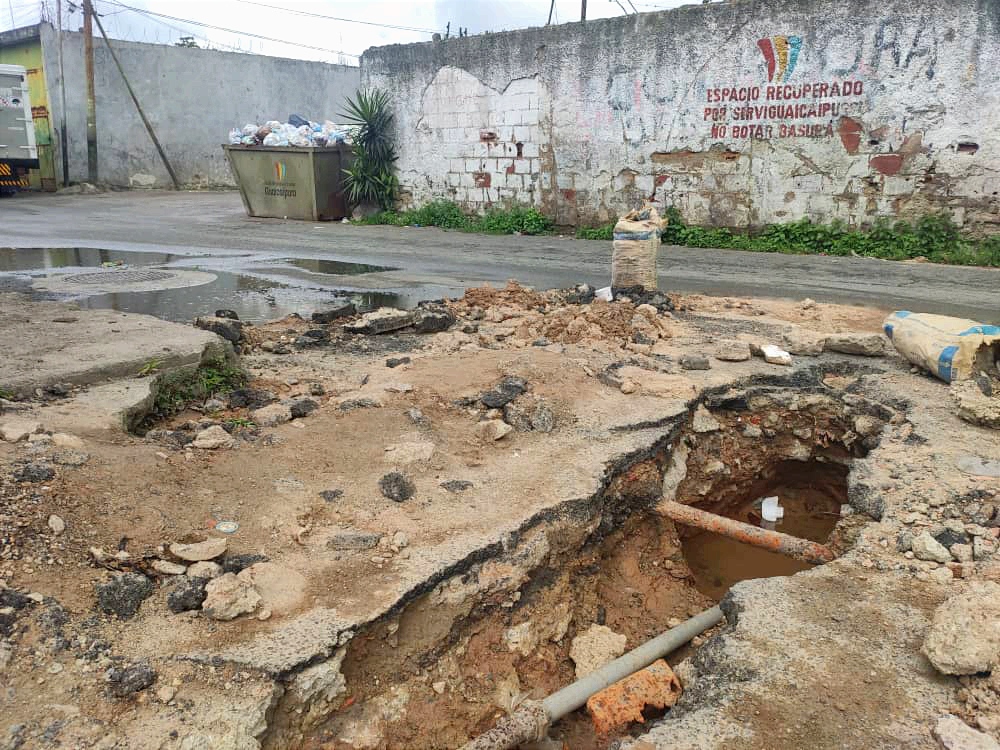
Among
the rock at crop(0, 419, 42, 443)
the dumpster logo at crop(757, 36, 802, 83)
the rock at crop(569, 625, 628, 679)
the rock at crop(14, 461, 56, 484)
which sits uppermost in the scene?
the dumpster logo at crop(757, 36, 802, 83)

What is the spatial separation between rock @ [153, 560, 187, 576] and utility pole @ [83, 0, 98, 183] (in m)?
21.6

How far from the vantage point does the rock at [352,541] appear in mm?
2660

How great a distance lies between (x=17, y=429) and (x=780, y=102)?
→ 33.0 feet

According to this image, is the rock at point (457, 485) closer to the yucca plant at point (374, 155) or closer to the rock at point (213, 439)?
the rock at point (213, 439)

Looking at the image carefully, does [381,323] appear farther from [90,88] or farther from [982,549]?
[90,88]

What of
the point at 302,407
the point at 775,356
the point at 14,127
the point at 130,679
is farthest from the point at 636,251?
the point at 14,127

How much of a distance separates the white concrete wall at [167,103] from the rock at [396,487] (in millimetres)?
22042

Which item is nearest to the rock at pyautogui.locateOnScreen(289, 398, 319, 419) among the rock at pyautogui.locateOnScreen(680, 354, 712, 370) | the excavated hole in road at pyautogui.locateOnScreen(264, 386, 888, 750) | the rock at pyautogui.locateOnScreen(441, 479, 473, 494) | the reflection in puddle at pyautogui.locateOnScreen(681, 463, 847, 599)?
the rock at pyautogui.locateOnScreen(441, 479, 473, 494)

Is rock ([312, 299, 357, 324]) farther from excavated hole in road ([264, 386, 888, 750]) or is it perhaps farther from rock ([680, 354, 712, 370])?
excavated hole in road ([264, 386, 888, 750])

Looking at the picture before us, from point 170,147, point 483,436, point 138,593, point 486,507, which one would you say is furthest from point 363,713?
point 170,147

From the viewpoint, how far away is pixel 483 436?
11.9 ft

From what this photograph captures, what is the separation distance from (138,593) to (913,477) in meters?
2.97

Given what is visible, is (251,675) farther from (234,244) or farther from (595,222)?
(595,222)

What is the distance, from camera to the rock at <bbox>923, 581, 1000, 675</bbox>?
2.05 metres
